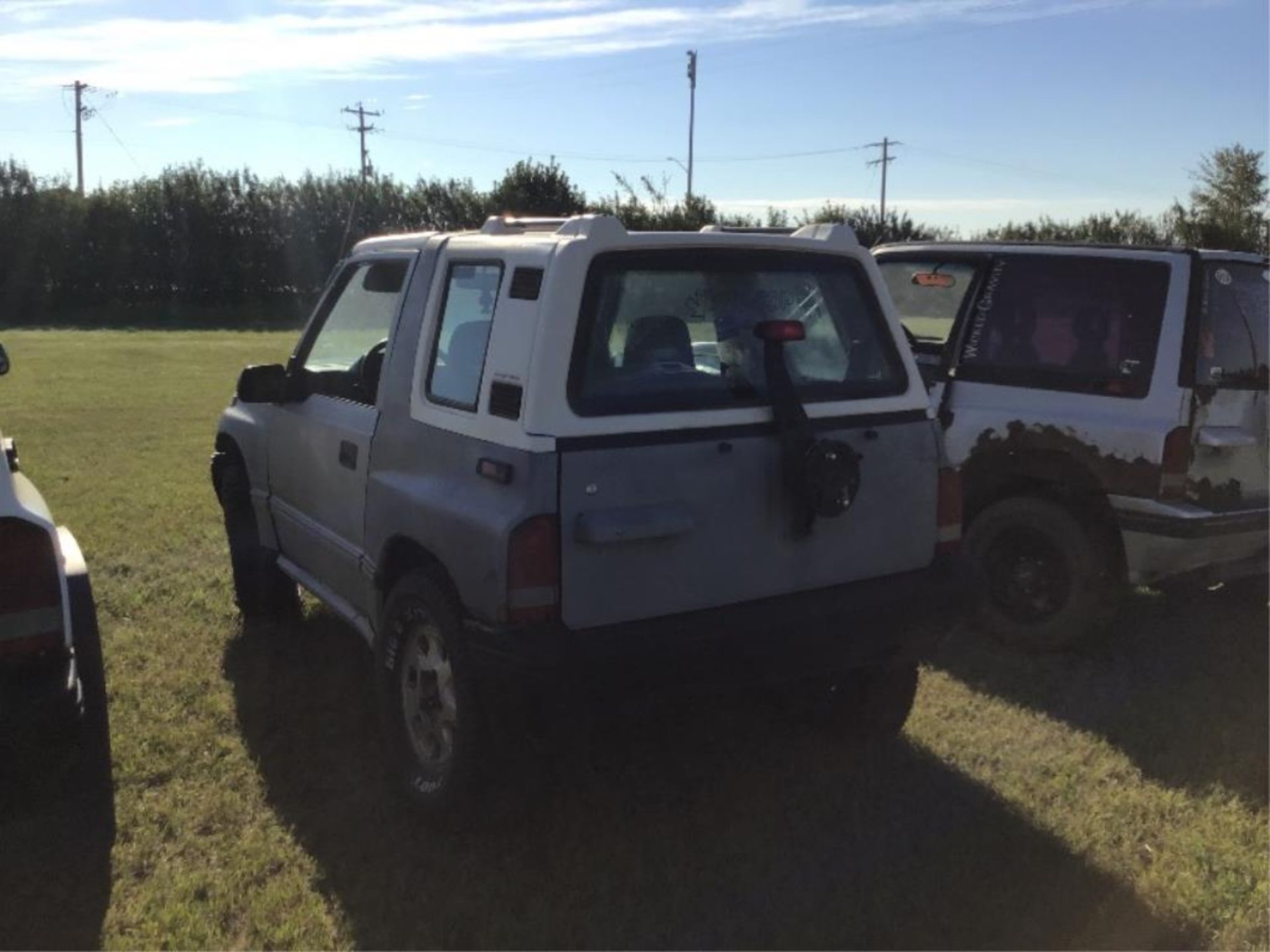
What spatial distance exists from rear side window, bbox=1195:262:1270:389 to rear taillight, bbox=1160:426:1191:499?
263mm

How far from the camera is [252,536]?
5621mm

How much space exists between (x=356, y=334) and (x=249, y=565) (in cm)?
156

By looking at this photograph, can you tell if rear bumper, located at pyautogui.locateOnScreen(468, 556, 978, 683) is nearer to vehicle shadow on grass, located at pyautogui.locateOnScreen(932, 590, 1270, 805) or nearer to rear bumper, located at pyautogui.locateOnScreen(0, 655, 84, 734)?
vehicle shadow on grass, located at pyautogui.locateOnScreen(932, 590, 1270, 805)

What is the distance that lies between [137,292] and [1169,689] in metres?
45.0

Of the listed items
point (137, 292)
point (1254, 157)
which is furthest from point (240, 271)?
point (1254, 157)

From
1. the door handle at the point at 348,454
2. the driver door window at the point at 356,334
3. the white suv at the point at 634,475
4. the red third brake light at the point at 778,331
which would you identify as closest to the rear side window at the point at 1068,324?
the white suv at the point at 634,475

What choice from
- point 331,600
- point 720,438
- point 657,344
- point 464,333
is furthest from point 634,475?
point 331,600

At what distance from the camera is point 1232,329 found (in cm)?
528

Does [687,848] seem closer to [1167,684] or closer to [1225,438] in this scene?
[1167,684]

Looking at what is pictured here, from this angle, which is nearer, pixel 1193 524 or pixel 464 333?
pixel 464 333

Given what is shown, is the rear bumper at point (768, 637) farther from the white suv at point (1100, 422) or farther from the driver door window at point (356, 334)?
the white suv at point (1100, 422)

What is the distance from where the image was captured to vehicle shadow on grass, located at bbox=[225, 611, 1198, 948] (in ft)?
10.7

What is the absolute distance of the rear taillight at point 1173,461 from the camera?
5020mm

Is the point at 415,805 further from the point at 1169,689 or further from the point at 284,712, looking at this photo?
the point at 1169,689
